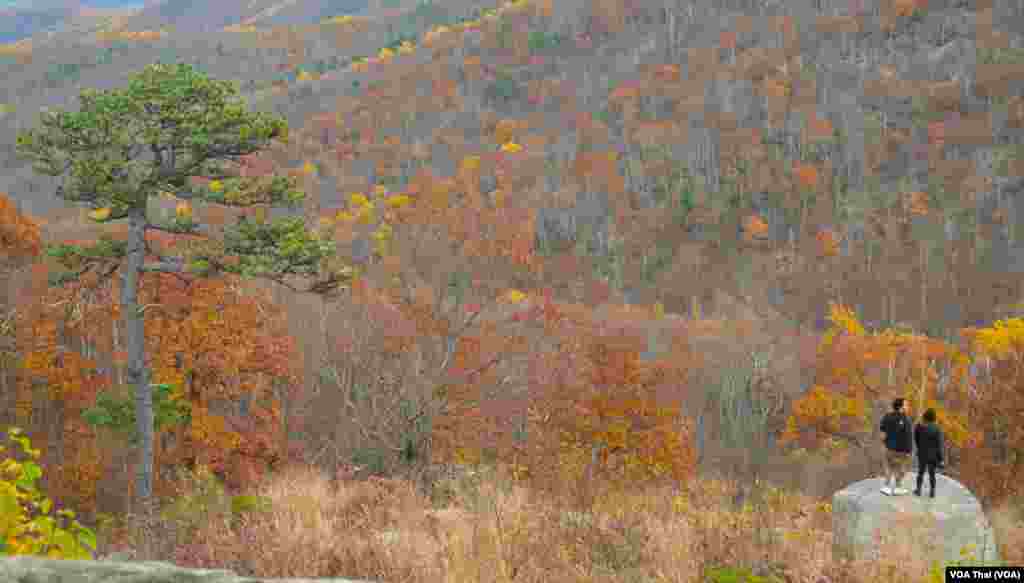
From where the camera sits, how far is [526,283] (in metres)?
78.7

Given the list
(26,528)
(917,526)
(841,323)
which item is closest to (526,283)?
(841,323)

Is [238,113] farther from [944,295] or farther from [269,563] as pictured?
[944,295]

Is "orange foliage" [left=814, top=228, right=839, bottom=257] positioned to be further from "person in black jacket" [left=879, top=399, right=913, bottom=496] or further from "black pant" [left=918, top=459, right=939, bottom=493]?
"black pant" [left=918, top=459, right=939, bottom=493]

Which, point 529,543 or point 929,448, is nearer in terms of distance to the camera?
point 529,543

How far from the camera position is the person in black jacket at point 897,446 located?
312 inches

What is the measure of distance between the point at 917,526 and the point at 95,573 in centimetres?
632

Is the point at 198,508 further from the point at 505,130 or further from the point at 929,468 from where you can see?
the point at 505,130

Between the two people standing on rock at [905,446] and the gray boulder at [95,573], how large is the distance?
5729 millimetres

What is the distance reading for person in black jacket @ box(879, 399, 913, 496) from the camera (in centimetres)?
793

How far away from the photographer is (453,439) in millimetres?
27250

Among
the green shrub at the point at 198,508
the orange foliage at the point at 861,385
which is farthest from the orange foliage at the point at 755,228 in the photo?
the green shrub at the point at 198,508

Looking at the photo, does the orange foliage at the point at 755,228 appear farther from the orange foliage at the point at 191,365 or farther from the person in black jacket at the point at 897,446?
the person in black jacket at the point at 897,446

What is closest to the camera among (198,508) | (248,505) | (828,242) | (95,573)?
(95,573)

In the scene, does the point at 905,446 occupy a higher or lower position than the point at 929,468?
higher
